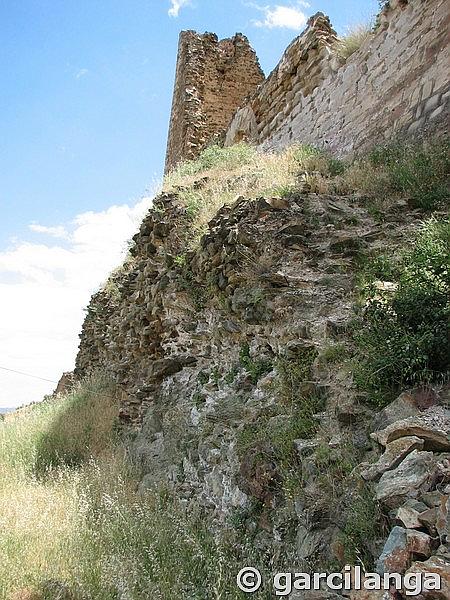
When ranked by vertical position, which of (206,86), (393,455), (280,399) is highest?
(206,86)

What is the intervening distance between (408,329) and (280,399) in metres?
1.11

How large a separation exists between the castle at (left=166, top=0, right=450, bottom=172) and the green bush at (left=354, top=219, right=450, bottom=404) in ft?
10.6

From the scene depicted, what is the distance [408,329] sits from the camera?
3.39 meters

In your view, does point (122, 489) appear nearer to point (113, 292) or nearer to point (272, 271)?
point (272, 271)

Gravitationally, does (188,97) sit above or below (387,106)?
above

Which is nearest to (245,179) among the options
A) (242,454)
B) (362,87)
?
(362,87)

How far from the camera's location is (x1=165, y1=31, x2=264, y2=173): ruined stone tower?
14.0 meters

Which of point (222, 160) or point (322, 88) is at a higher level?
point (322, 88)

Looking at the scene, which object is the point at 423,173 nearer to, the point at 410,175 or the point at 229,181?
the point at 410,175

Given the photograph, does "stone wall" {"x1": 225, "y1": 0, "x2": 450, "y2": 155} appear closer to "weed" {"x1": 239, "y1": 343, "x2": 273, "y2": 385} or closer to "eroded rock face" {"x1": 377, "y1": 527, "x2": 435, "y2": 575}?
"weed" {"x1": 239, "y1": 343, "x2": 273, "y2": 385}

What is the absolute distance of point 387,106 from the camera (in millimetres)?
7547

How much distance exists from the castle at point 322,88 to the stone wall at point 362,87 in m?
0.02

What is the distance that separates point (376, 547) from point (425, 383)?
104 cm

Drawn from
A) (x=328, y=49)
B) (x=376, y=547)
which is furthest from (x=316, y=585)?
(x=328, y=49)
